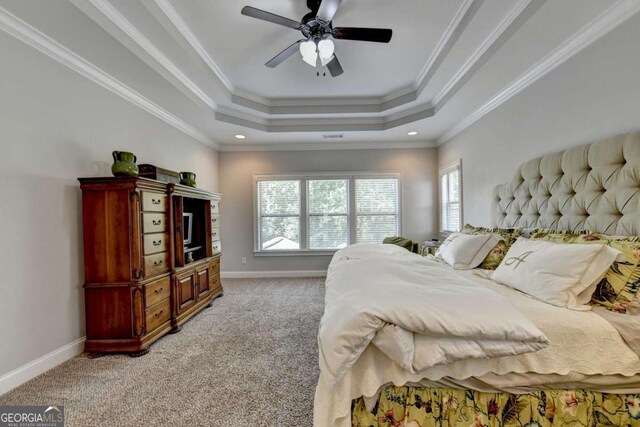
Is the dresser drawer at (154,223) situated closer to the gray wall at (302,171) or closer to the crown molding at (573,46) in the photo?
the gray wall at (302,171)

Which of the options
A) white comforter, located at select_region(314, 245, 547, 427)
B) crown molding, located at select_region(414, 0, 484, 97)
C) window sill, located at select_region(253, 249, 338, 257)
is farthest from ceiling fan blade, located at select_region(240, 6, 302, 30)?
window sill, located at select_region(253, 249, 338, 257)

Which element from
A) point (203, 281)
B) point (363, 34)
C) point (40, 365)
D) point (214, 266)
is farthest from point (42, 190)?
point (363, 34)

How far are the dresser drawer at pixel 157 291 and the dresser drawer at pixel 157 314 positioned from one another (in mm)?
48

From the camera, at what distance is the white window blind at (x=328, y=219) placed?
5.30 m

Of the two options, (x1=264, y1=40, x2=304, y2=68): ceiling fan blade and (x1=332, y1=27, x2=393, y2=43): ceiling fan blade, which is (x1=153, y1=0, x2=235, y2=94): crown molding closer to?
(x1=264, y1=40, x2=304, y2=68): ceiling fan blade

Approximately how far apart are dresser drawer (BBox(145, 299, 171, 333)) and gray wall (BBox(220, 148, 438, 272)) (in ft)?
8.25

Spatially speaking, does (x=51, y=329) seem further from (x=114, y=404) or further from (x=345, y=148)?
(x=345, y=148)

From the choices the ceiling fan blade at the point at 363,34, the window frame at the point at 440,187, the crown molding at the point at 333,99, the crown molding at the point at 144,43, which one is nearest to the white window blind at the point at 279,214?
the crown molding at the point at 333,99

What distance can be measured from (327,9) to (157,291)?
2823 mm

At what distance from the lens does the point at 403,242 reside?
4.24 metres

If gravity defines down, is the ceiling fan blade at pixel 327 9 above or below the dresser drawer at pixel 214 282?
above

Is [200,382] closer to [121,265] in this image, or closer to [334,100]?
[121,265]

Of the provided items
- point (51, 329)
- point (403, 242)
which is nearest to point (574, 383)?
point (403, 242)

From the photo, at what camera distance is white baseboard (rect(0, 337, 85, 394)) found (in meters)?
1.86
